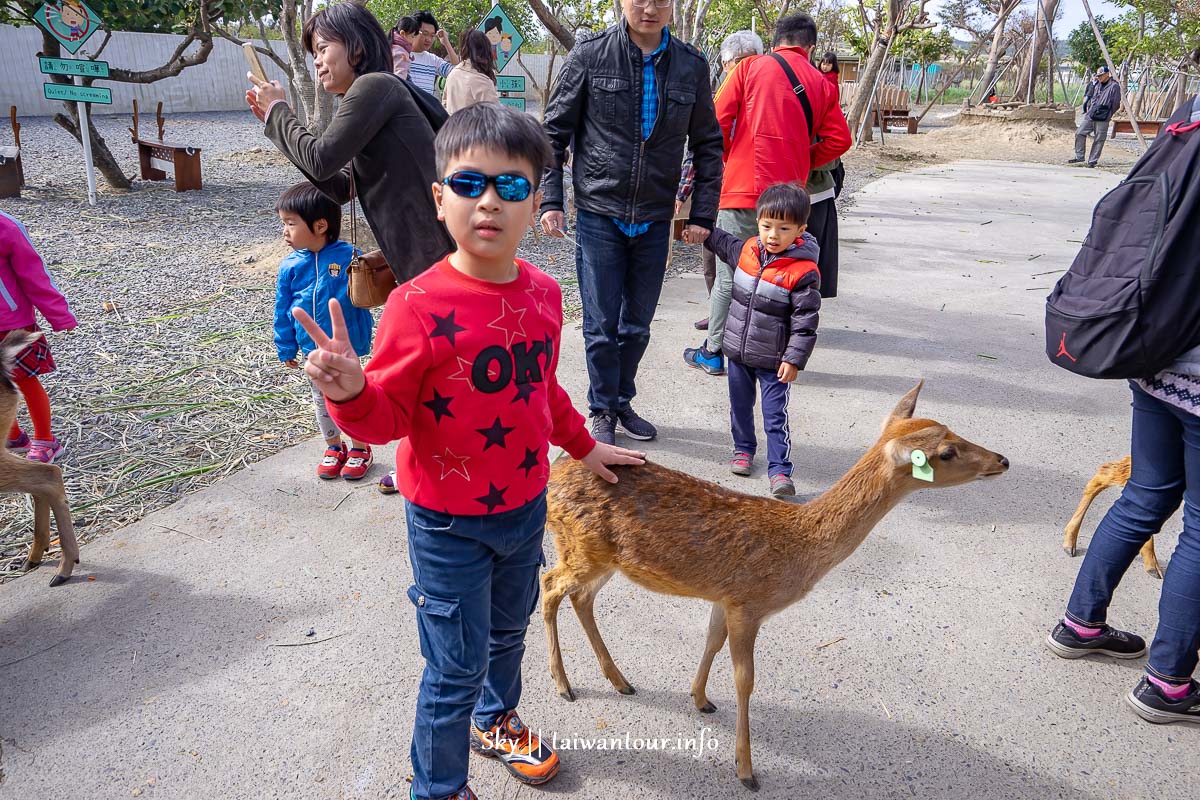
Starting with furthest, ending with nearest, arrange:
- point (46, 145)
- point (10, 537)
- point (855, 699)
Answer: point (46, 145) < point (10, 537) < point (855, 699)

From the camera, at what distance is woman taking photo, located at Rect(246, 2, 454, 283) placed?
3.03m

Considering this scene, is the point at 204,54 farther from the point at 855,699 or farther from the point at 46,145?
the point at 855,699

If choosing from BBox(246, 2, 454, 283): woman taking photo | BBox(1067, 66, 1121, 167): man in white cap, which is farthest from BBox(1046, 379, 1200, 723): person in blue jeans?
BBox(1067, 66, 1121, 167): man in white cap

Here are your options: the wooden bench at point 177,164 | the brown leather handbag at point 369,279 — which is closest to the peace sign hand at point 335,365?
the brown leather handbag at point 369,279

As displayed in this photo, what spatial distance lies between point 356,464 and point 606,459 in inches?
82.1

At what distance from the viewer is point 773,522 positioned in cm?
257

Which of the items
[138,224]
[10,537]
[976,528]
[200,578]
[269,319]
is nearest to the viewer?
[200,578]

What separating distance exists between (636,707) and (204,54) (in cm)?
1290

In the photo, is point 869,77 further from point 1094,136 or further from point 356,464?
point 356,464

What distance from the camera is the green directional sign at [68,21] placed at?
950 cm

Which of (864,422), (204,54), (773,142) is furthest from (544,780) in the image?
(204,54)

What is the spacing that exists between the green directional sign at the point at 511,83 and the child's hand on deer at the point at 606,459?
9714 millimetres

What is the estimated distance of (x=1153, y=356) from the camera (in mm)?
2363

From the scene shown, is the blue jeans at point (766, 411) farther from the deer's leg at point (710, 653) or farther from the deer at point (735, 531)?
the deer's leg at point (710, 653)
